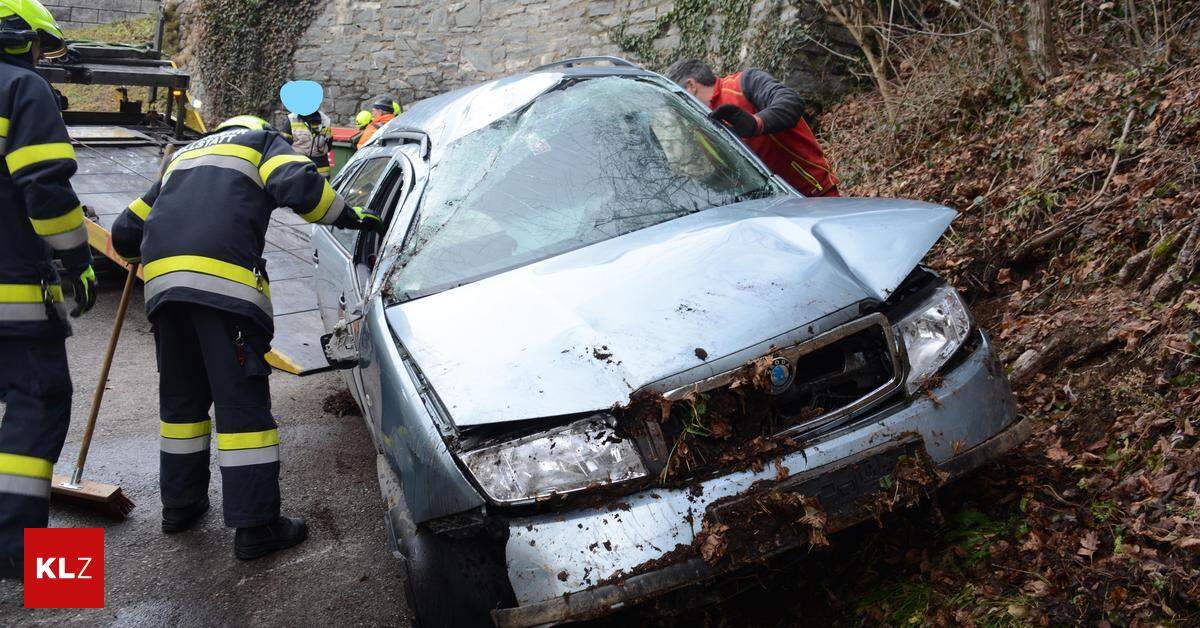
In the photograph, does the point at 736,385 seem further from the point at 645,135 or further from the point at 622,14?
the point at 622,14

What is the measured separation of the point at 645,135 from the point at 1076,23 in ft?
15.9

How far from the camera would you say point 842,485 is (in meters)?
2.23

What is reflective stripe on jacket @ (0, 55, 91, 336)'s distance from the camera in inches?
130

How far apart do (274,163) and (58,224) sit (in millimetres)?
877

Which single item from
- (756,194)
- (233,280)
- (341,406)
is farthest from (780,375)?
(341,406)

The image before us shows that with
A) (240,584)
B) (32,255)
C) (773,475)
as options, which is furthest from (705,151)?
(32,255)

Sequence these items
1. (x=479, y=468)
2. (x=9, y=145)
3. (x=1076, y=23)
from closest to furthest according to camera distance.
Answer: (x=479, y=468), (x=9, y=145), (x=1076, y=23)

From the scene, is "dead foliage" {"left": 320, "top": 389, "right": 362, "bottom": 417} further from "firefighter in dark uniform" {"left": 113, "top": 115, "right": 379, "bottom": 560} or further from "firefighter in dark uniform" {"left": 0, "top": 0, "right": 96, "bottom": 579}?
"firefighter in dark uniform" {"left": 0, "top": 0, "right": 96, "bottom": 579}

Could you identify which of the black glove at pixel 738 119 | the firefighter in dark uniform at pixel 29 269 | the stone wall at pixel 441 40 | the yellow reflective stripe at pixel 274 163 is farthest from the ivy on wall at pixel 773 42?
the firefighter in dark uniform at pixel 29 269

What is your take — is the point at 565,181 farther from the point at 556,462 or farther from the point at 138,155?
the point at 138,155

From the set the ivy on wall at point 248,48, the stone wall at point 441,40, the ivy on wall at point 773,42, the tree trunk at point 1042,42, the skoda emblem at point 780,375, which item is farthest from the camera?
the ivy on wall at point 248,48

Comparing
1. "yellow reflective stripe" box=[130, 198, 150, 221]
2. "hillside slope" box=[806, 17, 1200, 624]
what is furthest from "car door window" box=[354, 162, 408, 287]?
"hillside slope" box=[806, 17, 1200, 624]

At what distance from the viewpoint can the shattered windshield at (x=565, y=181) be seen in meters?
3.06

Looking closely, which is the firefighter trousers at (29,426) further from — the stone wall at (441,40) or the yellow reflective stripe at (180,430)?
the stone wall at (441,40)
